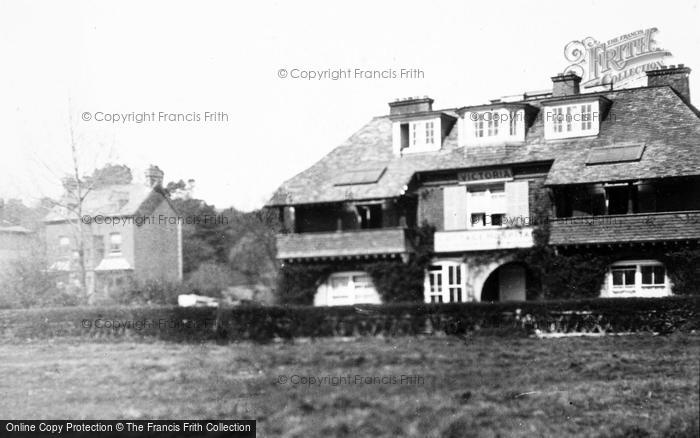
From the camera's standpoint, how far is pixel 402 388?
15.9 m

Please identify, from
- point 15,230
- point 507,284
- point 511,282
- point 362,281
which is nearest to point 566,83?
point 511,282

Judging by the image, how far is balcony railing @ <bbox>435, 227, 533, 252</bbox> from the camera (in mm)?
32406

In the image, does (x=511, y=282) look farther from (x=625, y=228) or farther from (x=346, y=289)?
(x=346, y=289)

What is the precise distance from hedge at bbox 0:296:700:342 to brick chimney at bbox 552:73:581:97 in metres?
12.4

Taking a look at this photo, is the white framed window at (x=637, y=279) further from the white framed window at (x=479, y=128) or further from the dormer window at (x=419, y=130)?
the dormer window at (x=419, y=130)

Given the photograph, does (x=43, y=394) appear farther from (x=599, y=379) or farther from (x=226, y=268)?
(x=226, y=268)

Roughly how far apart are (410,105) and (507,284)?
9302 mm

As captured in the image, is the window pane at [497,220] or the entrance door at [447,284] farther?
the entrance door at [447,284]

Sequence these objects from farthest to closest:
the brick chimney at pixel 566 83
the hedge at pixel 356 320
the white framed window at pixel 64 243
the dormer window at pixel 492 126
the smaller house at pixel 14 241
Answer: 1. the white framed window at pixel 64 243
2. the smaller house at pixel 14 241
3. the brick chimney at pixel 566 83
4. the dormer window at pixel 492 126
5. the hedge at pixel 356 320

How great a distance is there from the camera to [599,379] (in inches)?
635

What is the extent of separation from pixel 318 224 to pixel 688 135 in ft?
48.9

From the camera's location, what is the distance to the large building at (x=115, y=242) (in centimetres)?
3928

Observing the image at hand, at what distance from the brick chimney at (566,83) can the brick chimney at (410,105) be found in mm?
5382

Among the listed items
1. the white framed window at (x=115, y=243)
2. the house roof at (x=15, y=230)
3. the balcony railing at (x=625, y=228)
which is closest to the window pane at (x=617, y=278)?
the balcony railing at (x=625, y=228)
